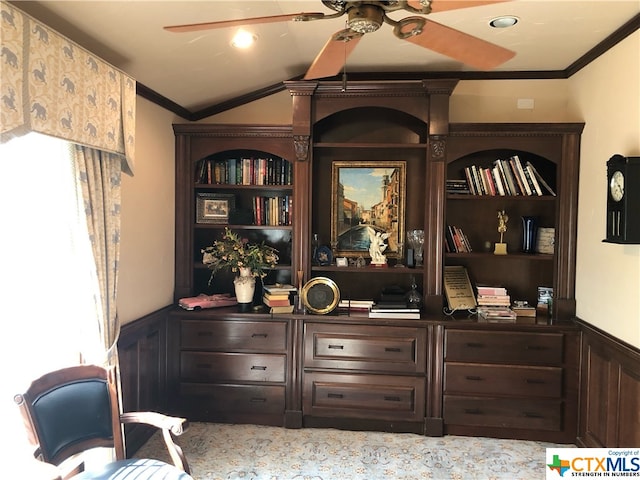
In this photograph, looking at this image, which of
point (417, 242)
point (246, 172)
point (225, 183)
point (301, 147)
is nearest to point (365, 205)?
point (417, 242)

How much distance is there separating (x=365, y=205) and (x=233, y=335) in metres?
1.45

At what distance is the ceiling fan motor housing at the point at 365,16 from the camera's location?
140cm

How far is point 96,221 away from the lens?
7.47 ft

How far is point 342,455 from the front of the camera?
2.94 meters

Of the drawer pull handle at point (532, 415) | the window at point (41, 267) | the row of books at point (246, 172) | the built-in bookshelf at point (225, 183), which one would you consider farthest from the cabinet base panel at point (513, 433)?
the window at point (41, 267)

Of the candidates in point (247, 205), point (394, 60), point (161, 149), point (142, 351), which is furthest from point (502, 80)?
point (142, 351)

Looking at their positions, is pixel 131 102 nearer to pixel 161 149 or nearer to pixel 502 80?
pixel 161 149

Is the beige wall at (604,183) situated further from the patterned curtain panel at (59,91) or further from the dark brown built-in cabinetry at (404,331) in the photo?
the patterned curtain panel at (59,91)

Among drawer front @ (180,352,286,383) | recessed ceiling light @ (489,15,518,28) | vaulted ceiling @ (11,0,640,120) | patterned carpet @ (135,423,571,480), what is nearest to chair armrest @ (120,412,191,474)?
patterned carpet @ (135,423,571,480)

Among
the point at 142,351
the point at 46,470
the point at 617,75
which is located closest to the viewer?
the point at 46,470

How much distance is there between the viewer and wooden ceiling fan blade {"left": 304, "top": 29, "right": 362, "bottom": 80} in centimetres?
156

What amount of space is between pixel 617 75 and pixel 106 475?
11.2 feet

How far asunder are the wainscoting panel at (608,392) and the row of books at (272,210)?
2.24 m

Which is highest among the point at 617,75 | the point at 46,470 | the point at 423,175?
the point at 617,75
